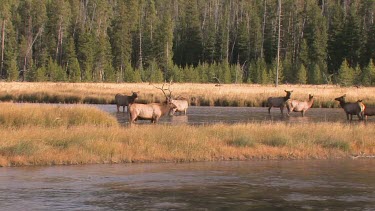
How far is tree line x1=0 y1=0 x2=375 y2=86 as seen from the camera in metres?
74.9

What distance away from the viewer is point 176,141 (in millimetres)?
18172

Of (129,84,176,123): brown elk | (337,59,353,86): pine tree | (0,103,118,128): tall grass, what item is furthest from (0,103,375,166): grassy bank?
(337,59,353,86): pine tree

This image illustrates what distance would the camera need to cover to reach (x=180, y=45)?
96125 millimetres

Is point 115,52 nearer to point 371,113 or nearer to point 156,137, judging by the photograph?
point 371,113

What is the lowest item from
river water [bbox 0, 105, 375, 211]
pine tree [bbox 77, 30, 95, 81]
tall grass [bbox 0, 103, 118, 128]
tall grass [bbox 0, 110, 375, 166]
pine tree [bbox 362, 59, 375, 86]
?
river water [bbox 0, 105, 375, 211]

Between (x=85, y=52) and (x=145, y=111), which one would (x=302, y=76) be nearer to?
(x=85, y=52)

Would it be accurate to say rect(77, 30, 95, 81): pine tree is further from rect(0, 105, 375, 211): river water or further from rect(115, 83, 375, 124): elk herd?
rect(0, 105, 375, 211): river water

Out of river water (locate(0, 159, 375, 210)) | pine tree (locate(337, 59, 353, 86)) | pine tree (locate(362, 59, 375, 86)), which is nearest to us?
river water (locate(0, 159, 375, 210))

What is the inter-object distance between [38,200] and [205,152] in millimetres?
6781

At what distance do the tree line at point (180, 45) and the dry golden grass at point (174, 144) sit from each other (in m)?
48.1

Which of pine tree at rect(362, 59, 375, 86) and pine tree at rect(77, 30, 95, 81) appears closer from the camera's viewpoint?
pine tree at rect(362, 59, 375, 86)

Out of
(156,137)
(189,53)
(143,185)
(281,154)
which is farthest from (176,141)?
(189,53)

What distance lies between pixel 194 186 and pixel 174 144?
435 centimetres

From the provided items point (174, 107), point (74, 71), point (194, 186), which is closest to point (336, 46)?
point (74, 71)
